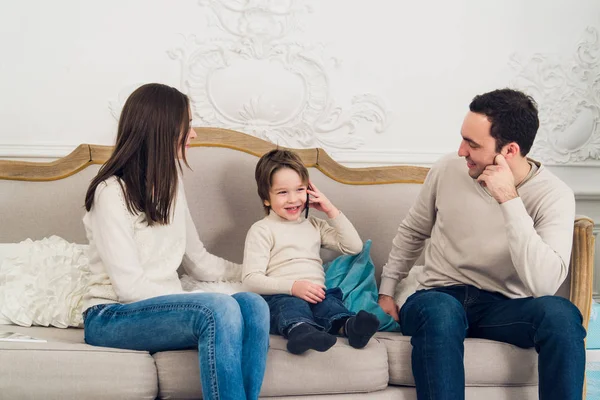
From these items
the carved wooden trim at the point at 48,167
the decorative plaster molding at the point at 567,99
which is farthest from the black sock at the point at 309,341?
the decorative plaster molding at the point at 567,99

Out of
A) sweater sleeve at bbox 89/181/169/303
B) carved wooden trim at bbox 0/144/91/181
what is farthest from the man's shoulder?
carved wooden trim at bbox 0/144/91/181

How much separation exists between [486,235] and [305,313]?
1.88 ft

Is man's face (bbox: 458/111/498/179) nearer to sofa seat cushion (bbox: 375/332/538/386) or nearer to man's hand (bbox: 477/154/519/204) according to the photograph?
man's hand (bbox: 477/154/519/204)

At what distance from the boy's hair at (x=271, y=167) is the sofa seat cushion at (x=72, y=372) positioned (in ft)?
2.40

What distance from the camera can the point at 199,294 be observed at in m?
1.92

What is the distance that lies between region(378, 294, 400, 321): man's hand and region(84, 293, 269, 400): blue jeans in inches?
21.8

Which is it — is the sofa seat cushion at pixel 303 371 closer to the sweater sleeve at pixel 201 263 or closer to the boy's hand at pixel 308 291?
the boy's hand at pixel 308 291

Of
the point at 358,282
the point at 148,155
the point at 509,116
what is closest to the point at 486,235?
the point at 509,116

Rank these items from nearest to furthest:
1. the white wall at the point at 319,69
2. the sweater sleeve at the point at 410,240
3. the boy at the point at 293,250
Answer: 1. the boy at the point at 293,250
2. the sweater sleeve at the point at 410,240
3. the white wall at the point at 319,69

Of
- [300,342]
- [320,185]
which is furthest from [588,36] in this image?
[300,342]

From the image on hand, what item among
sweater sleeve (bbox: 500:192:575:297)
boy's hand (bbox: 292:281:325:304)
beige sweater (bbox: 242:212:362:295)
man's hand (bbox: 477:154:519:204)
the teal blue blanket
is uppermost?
man's hand (bbox: 477:154:519:204)

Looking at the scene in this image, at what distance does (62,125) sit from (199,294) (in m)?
1.22

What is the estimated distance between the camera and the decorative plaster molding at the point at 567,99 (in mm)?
3199

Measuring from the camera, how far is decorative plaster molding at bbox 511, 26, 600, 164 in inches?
126
